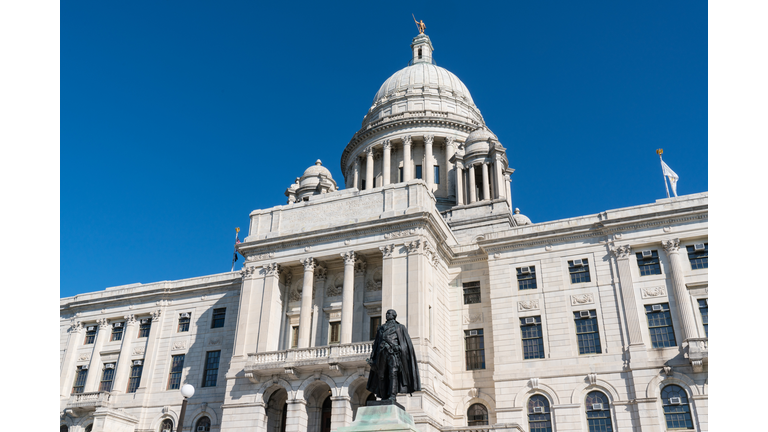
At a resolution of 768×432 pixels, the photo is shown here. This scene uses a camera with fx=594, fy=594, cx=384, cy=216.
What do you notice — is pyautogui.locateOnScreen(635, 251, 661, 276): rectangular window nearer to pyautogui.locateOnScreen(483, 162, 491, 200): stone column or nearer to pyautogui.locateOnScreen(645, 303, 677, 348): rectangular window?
pyautogui.locateOnScreen(645, 303, 677, 348): rectangular window

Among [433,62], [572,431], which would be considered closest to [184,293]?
[572,431]

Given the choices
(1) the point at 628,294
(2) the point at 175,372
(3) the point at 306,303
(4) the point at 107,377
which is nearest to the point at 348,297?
(3) the point at 306,303

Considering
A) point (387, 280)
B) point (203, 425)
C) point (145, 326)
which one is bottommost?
point (203, 425)

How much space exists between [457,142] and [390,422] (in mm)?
44358

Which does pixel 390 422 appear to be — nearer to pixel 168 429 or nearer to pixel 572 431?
pixel 572 431

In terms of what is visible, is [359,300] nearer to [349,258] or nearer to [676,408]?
[349,258]

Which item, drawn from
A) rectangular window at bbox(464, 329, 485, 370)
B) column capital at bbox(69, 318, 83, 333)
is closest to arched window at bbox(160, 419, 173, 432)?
column capital at bbox(69, 318, 83, 333)

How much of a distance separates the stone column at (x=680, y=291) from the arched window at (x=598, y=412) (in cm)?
507

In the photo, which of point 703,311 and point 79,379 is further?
point 79,379

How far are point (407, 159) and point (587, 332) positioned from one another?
88.8 feet

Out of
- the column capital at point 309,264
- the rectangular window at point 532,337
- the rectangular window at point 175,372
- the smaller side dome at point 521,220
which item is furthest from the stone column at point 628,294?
the rectangular window at point 175,372

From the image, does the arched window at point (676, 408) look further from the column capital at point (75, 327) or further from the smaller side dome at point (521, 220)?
the column capital at point (75, 327)

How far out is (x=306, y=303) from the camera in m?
33.3

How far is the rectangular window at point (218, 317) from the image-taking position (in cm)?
4044
